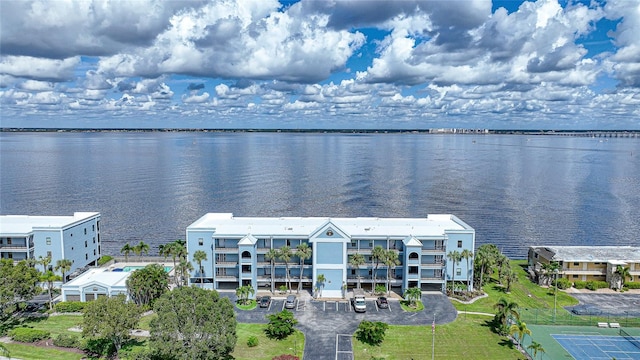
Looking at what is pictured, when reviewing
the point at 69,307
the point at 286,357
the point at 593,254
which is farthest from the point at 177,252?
the point at 593,254

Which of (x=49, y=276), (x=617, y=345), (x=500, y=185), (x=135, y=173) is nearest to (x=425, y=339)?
(x=617, y=345)

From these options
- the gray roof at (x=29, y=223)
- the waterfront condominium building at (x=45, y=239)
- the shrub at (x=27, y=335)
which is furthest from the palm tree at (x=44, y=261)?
the shrub at (x=27, y=335)

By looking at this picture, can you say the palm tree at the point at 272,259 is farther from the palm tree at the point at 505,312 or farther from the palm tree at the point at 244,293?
the palm tree at the point at 505,312

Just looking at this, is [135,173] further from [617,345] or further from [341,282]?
[617,345]

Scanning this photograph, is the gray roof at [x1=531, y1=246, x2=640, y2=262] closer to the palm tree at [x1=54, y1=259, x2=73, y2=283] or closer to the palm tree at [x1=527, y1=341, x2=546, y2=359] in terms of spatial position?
the palm tree at [x1=527, y1=341, x2=546, y2=359]

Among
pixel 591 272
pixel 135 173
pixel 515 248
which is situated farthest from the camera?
pixel 135 173

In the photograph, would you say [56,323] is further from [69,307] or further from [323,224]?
[323,224]

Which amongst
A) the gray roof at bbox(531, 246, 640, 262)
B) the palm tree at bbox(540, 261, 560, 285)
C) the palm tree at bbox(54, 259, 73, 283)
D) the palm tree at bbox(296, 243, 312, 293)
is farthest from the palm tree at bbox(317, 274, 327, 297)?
the gray roof at bbox(531, 246, 640, 262)
